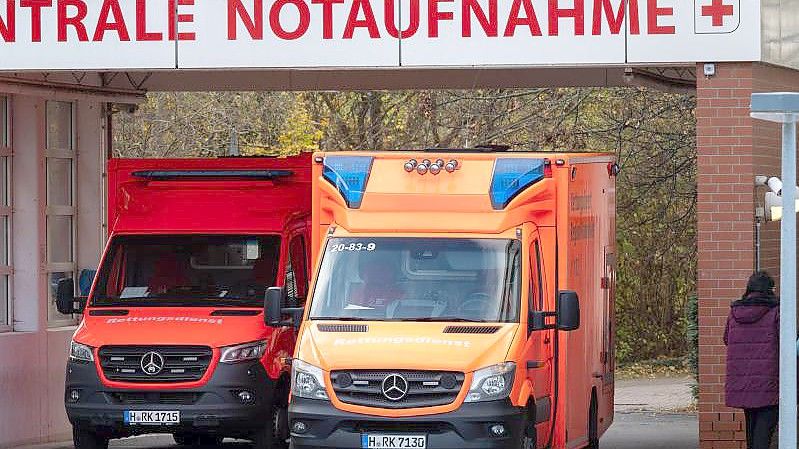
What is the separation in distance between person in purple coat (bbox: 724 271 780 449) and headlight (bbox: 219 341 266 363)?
155 inches

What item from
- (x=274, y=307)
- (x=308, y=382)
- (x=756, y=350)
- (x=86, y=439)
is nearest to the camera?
(x=308, y=382)

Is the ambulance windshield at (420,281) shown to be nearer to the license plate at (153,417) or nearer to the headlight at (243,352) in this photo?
the headlight at (243,352)

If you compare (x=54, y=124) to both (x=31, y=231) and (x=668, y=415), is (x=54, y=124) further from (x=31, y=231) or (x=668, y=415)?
(x=668, y=415)

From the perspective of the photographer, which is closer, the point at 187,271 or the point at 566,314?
the point at 566,314

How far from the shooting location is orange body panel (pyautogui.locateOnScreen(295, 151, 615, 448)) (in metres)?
12.3

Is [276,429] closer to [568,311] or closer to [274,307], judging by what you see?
[274,307]

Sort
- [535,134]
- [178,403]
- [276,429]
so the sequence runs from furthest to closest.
→ [535,134] → [276,429] → [178,403]

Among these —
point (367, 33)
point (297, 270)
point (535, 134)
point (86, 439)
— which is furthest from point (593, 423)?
point (535, 134)

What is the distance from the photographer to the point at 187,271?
53.0 ft

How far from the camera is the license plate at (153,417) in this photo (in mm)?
15086

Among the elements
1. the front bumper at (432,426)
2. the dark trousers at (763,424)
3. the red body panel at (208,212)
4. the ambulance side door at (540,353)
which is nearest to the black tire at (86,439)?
the red body panel at (208,212)

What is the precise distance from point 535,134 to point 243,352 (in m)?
16.0

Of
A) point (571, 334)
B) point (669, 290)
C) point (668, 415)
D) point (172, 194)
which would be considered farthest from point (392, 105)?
point (571, 334)

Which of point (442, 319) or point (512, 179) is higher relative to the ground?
point (512, 179)
